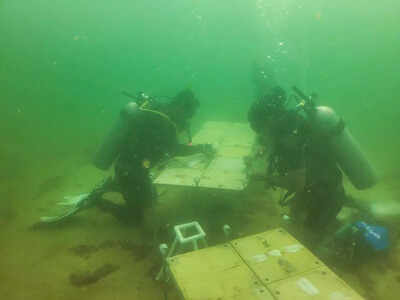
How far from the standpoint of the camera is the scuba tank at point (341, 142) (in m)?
4.47

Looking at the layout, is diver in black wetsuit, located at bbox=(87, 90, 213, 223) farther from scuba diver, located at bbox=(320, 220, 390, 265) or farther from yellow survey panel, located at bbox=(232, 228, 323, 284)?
scuba diver, located at bbox=(320, 220, 390, 265)

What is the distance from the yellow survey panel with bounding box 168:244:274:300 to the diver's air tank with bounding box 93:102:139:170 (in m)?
2.85

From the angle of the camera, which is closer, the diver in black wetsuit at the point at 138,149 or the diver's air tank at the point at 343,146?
the diver's air tank at the point at 343,146

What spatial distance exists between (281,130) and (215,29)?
102709 millimetres

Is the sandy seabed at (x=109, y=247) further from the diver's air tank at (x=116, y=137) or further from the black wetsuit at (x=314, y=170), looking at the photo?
the diver's air tank at (x=116, y=137)

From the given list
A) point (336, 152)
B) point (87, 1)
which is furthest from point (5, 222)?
point (87, 1)

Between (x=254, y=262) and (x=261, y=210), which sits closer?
(x=254, y=262)

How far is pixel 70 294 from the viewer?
13.7ft

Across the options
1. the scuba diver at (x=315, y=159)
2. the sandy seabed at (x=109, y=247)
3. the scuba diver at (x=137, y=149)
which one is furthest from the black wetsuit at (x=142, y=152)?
the scuba diver at (x=315, y=159)

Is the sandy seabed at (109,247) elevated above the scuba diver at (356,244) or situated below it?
below

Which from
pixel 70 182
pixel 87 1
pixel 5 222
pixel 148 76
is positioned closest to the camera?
pixel 5 222

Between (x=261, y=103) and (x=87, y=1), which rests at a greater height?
(x=87, y=1)

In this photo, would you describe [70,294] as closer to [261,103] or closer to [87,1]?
[261,103]

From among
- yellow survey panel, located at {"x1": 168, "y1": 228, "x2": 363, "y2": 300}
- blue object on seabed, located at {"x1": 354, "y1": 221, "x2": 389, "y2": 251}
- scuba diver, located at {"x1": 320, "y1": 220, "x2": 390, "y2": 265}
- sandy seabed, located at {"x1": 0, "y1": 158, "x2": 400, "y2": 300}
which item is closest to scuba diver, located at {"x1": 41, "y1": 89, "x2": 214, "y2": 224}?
sandy seabed, located at {"x1": 0, "y1": 158, "x2": 400, "y2": 300}
